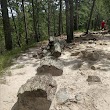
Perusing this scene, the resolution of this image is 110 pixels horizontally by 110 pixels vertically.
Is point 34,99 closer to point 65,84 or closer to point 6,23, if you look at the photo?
point 65,84

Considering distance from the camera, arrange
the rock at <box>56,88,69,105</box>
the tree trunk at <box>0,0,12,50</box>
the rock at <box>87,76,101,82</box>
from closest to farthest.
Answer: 1. the rock at <box>56,88,69,105</box>
2. the rock at <box>87,76,101,82</box>
3. the tree trunk at <box>0,0,12,50</box>

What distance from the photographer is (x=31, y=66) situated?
10.8 metres

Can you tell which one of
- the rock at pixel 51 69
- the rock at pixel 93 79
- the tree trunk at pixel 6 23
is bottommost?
the rock at pixel 93 79

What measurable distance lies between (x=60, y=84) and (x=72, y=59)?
3600 mm

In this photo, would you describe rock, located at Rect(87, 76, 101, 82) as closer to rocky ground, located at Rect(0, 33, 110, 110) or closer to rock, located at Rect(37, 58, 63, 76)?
rocky ground, located at Rect(0, 33, 110, 110)

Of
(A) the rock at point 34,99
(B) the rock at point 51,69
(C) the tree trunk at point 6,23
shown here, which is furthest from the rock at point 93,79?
(C) the tree trunk at point 6,23

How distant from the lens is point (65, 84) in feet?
27.2

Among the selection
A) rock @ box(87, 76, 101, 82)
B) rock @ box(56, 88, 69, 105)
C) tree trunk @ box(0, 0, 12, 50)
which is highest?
tree trunk @ box(0, 0, 12, 50)

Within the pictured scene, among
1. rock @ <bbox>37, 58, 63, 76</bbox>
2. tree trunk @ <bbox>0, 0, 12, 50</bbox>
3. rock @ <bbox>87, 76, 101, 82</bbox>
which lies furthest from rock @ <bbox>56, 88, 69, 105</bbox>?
tree trunk @ <bbox>0, 0, 12, 50</bbox>

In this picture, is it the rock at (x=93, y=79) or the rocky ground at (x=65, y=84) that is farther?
the rock at (x=93, y=79)

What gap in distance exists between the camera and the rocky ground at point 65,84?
21.2 feet

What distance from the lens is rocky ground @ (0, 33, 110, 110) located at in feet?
21.2

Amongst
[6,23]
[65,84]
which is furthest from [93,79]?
[6,23]

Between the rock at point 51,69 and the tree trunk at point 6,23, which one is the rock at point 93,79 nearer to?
the rock at point 51,69
